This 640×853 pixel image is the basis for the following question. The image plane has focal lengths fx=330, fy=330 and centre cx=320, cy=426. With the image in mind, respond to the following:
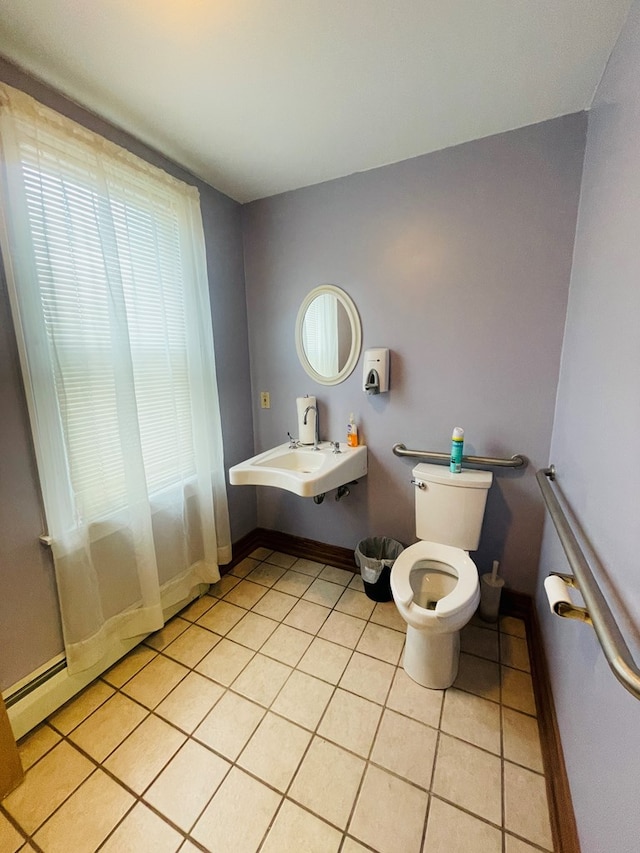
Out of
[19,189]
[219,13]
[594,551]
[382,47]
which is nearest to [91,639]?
[19,189]

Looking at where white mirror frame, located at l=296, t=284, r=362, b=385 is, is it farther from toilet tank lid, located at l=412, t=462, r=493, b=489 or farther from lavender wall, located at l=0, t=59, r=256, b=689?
lavender wall, located at l=0, t=59, r=256, b=689

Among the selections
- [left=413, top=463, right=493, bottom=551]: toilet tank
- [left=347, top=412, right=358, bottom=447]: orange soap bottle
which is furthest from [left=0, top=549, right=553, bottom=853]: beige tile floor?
[left=347, top=412, right=358, bottom=447]: orange soap bottle

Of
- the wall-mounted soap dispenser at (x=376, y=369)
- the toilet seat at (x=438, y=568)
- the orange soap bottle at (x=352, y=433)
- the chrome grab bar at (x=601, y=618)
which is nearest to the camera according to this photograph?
the chrome grab bar at (x=601, y=618)

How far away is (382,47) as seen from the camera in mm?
1053

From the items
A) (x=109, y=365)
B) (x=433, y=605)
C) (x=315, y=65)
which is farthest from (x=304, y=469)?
(x=315, y=65)

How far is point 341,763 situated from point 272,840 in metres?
0.28

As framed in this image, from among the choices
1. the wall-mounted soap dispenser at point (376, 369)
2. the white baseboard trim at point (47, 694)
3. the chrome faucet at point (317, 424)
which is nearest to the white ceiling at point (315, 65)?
the wall-mounted soap dispenser at point (376, 369)

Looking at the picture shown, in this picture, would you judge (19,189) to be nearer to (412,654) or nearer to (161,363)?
(161,363)

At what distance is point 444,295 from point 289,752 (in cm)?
201

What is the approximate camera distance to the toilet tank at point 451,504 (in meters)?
1.58

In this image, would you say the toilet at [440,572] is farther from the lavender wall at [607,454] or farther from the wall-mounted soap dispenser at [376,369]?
the wall-mounted soap dispenser at [376,369]

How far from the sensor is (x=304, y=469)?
1964mm

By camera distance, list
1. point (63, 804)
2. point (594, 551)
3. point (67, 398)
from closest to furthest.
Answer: point (594, 551) < point (63, 804) < point (67, 398)

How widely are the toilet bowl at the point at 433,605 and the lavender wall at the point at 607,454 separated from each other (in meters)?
0.34
